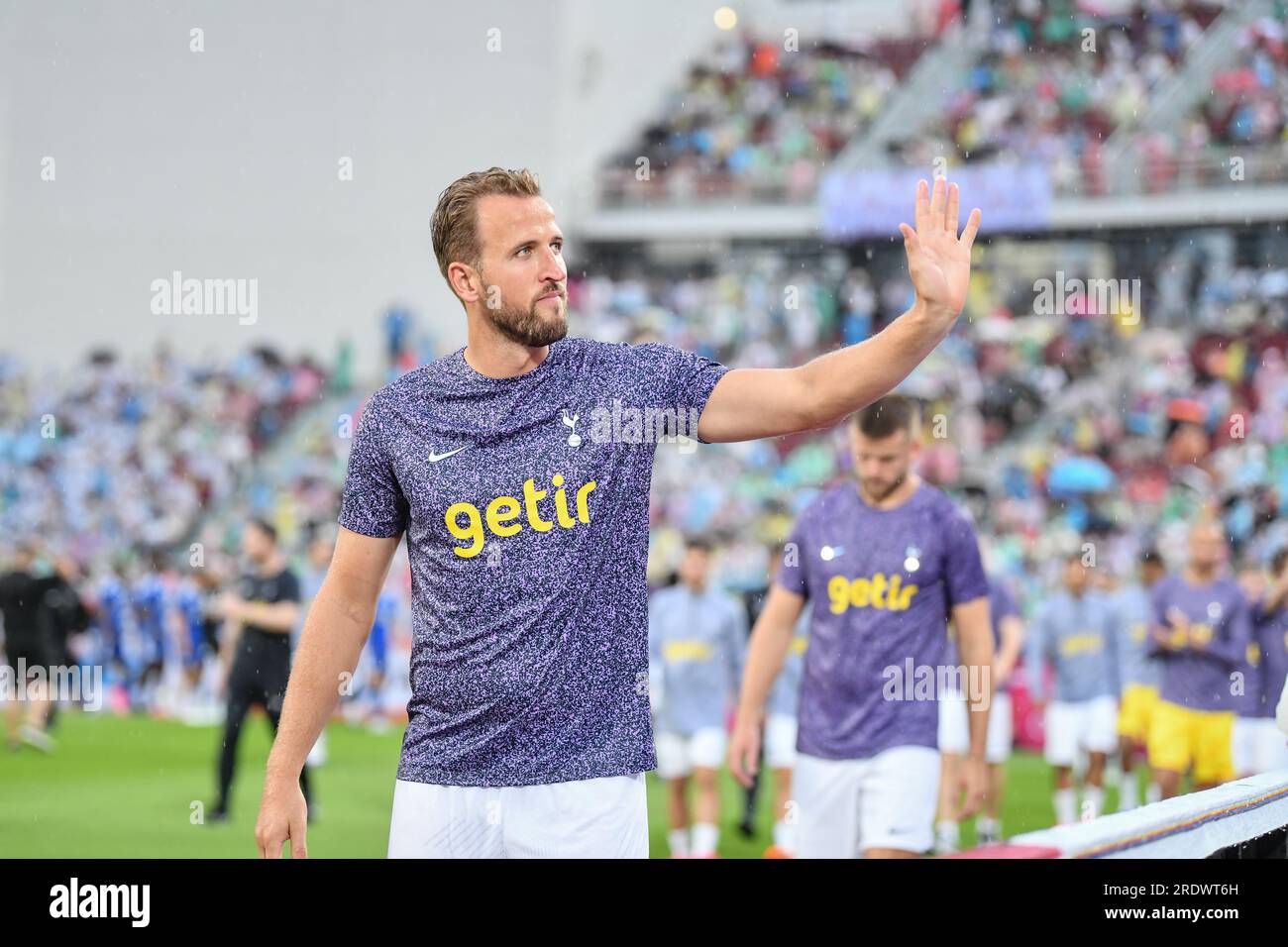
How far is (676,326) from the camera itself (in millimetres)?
23578

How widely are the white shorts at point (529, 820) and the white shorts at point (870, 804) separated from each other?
236 cm

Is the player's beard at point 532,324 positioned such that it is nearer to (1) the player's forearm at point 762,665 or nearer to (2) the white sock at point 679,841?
(1) the player's forearm at point 762,665

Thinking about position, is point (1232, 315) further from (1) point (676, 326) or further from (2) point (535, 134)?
(2) point (535, 134)

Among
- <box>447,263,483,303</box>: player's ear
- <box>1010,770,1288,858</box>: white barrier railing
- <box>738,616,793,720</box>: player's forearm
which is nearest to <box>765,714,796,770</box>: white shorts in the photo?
<box>738,616,793,720</box>: player's forearm

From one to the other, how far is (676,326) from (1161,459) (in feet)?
→ 25.9

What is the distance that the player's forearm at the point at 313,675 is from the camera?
127 inches

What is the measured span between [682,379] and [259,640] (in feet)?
24.1

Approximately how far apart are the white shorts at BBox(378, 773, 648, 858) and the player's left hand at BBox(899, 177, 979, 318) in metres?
1.13

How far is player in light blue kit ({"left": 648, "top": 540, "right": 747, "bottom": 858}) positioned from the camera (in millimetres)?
9344

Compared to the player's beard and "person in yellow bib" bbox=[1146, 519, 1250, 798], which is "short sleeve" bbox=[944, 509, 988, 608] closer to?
the player's beard

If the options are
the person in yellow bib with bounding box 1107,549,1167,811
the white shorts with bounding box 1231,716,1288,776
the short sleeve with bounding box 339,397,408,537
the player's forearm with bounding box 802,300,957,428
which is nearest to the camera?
the player's forearm with bounding box 802,300,957,428

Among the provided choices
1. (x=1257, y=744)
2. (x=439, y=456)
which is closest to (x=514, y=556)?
(x=439, y=456)

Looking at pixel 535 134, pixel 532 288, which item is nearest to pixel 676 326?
pixel 535 134
